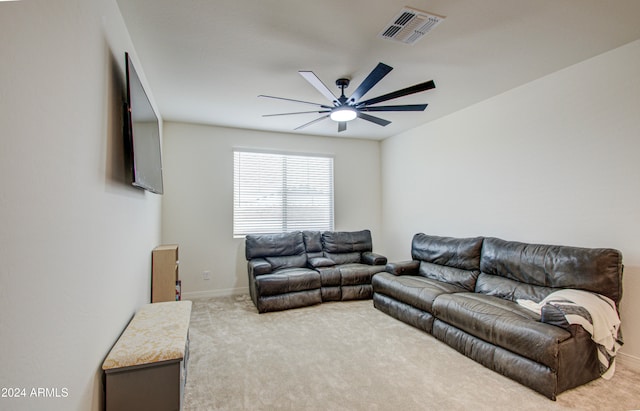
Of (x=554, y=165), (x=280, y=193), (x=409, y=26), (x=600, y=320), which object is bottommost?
(x=600, y=320)

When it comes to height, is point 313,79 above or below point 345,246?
above

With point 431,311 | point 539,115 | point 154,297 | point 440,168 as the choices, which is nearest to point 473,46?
point 539,115

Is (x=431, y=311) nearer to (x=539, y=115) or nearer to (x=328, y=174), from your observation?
(x=539, y=115)

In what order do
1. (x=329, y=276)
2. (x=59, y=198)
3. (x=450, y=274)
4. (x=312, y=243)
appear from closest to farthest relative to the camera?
(x=59, y=198)
(x=450, y=274)
(x=329, y=276)
(x=312, y=243)

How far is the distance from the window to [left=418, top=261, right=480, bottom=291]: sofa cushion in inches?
84.4

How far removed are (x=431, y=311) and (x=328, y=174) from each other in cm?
327

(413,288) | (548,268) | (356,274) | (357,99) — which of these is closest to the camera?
(548,268)

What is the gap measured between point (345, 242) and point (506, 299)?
8.42 feet

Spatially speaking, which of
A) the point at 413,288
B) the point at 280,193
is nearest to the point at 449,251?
the point at 413,288

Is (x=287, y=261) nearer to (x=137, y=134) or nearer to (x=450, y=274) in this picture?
(x=450, y=274)

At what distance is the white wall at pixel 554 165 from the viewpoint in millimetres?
2557

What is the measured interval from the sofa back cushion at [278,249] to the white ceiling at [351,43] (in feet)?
6.93

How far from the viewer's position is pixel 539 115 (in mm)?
3207

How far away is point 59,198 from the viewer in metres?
1.10
